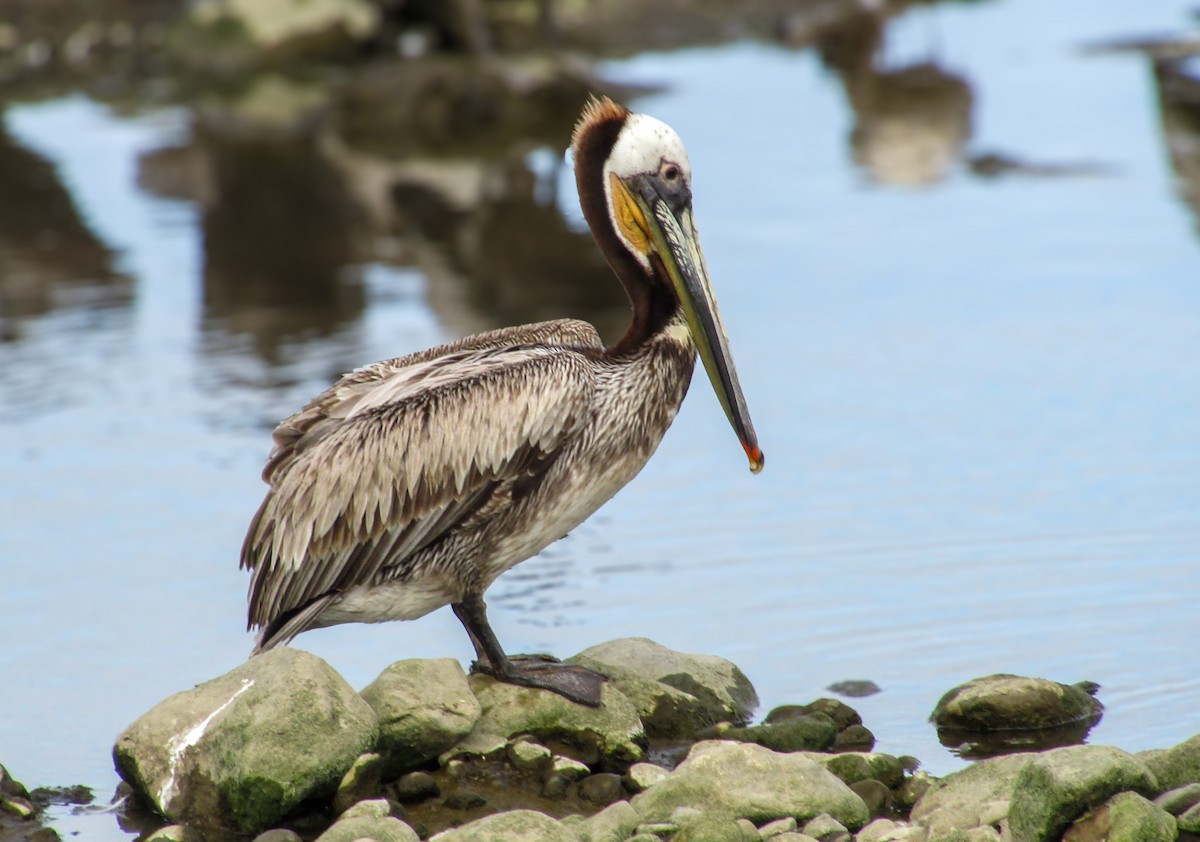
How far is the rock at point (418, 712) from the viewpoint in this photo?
5621 mm

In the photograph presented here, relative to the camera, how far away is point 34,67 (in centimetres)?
2669

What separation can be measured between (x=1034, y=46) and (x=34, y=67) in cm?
1410

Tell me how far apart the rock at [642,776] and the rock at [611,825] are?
0.38 meters

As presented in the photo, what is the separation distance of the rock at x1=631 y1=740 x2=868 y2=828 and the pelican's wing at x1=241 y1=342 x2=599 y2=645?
1144 mm

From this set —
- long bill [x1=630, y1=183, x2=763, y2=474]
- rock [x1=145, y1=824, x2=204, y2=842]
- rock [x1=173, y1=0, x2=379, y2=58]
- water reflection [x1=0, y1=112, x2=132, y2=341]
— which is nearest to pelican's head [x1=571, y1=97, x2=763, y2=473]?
long bill [x1=630, y1=183, x2=763, y2=474]

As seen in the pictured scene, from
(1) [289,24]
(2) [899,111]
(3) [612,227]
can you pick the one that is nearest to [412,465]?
(3) [612,227]

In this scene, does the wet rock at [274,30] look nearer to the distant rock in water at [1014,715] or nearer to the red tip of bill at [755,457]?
the red tip of bill at [755,457]

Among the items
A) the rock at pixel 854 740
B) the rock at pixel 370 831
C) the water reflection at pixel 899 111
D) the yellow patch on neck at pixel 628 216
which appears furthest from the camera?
the water reflection at pixel 899 111

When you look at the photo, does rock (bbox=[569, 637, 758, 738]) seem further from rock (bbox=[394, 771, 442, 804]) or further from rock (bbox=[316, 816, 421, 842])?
rock (bbox=[316, 816, 421, 842])

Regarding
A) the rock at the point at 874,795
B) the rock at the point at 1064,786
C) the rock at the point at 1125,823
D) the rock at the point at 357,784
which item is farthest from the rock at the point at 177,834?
the rock at the point at 1125,823

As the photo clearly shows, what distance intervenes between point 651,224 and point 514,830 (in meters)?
2.20

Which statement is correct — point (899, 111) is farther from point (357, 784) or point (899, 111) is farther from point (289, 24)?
point (357, 784)

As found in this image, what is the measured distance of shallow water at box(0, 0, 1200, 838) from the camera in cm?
682

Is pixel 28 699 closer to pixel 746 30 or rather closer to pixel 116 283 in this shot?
pixel 116 283
